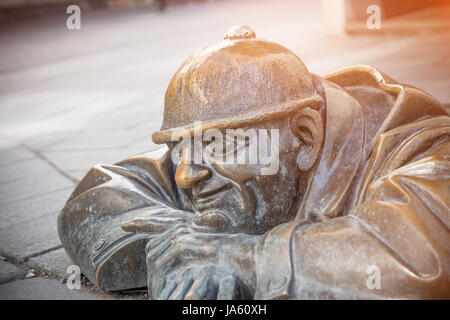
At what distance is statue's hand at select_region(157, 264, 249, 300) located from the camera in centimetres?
180

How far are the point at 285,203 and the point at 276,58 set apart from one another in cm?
46

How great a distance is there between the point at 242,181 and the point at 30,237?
162 centimetres

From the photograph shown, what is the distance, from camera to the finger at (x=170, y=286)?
73.2 inches

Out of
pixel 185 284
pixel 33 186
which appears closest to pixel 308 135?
pixel 185 284

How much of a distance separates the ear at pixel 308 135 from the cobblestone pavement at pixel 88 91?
3.10 ft

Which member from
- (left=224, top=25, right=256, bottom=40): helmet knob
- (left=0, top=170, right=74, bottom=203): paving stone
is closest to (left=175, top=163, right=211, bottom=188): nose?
(left=224, top=25, right=256, bottom=40): helmet knob

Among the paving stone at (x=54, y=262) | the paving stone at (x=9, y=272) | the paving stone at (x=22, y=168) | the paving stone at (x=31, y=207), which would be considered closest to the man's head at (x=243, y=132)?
the paving stone at (x=54, y=262)

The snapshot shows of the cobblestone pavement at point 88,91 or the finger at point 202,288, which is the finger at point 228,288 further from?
the cobblestone pavement at point 88,91

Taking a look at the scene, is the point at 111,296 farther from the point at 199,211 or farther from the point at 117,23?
the point at 117,23

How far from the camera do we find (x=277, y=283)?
5.65ft

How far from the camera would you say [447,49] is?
6109 mm

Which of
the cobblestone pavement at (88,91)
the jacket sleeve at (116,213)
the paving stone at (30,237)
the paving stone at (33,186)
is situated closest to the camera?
the jacket sleeve at (116,213)

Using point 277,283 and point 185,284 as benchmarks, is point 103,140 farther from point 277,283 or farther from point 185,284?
point 277,283
